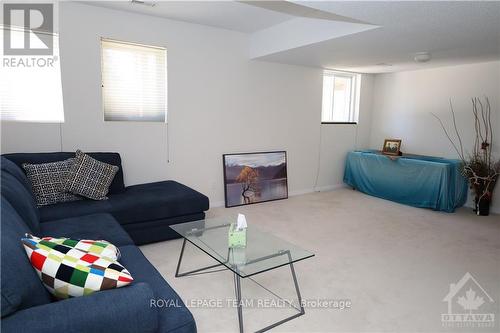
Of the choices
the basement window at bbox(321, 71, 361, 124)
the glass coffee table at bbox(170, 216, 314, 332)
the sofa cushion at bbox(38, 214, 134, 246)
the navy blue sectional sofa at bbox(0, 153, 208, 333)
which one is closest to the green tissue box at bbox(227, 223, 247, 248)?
the glass coffee table at bbox(170, 216, 314, 332)

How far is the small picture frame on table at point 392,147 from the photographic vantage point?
5.26m

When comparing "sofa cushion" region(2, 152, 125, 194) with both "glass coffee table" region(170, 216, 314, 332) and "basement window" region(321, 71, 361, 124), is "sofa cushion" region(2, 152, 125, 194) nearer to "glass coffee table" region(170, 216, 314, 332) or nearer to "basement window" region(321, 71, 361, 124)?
"glass coffee table" region(170, 216, 314, 332)

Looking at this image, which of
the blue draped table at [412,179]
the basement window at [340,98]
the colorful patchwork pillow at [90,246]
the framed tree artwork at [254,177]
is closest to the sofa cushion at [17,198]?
the colorful patchwork pillow at [90,246]

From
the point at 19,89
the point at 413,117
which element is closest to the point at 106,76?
the point at 19,89

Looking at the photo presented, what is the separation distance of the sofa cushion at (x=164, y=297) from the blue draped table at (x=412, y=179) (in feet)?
13.6

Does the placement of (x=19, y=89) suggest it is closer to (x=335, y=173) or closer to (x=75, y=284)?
(x=75, y=284)

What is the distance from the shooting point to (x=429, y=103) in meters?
5.23

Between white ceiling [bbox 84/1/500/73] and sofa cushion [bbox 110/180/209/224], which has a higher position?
white ceiling [bbox 84/1/500/73]

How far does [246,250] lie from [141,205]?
1321 mm

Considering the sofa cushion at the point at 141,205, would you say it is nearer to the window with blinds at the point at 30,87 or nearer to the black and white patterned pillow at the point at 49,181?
the black and white patterned pillow at the point at 49,181

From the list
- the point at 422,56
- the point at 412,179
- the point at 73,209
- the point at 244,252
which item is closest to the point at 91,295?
the point at 244,252

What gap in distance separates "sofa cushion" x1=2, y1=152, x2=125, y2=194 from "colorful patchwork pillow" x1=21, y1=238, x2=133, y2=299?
196 cm

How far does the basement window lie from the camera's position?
5582mm

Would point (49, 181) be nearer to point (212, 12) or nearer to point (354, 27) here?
point (212, 12)
